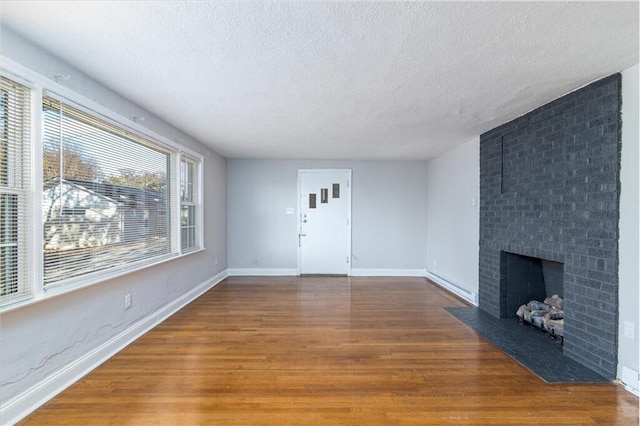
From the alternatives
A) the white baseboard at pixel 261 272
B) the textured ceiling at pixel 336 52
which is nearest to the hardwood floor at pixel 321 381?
the white baseboard at pixel 261 272

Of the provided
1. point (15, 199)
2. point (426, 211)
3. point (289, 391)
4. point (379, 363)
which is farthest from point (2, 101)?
point (426, 211)

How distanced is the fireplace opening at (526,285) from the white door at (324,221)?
277 centimetres

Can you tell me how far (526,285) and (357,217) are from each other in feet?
9.55

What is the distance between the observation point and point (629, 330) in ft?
6.60

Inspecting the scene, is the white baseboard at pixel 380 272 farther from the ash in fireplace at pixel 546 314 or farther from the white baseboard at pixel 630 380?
the white baseboard at pixel 630 380

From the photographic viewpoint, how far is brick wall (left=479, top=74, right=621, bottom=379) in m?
2.12

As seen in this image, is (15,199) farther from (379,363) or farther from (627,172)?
(627,172)

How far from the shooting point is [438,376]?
221 centimetres

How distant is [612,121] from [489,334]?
2.11m

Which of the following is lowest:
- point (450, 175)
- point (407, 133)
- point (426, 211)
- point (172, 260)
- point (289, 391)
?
point (289, 391)

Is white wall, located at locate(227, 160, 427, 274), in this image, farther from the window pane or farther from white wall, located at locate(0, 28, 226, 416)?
white wall, located at locate(0, 28, 226, 416)

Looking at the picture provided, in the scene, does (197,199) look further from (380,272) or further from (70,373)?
(380,272)

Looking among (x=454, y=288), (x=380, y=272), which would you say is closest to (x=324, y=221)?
(x=380, y=272)

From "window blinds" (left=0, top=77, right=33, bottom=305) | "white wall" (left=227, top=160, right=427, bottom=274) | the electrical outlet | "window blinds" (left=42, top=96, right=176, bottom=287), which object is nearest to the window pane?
"window blinds" (left=42, top=96, right=176, bottom=287)
